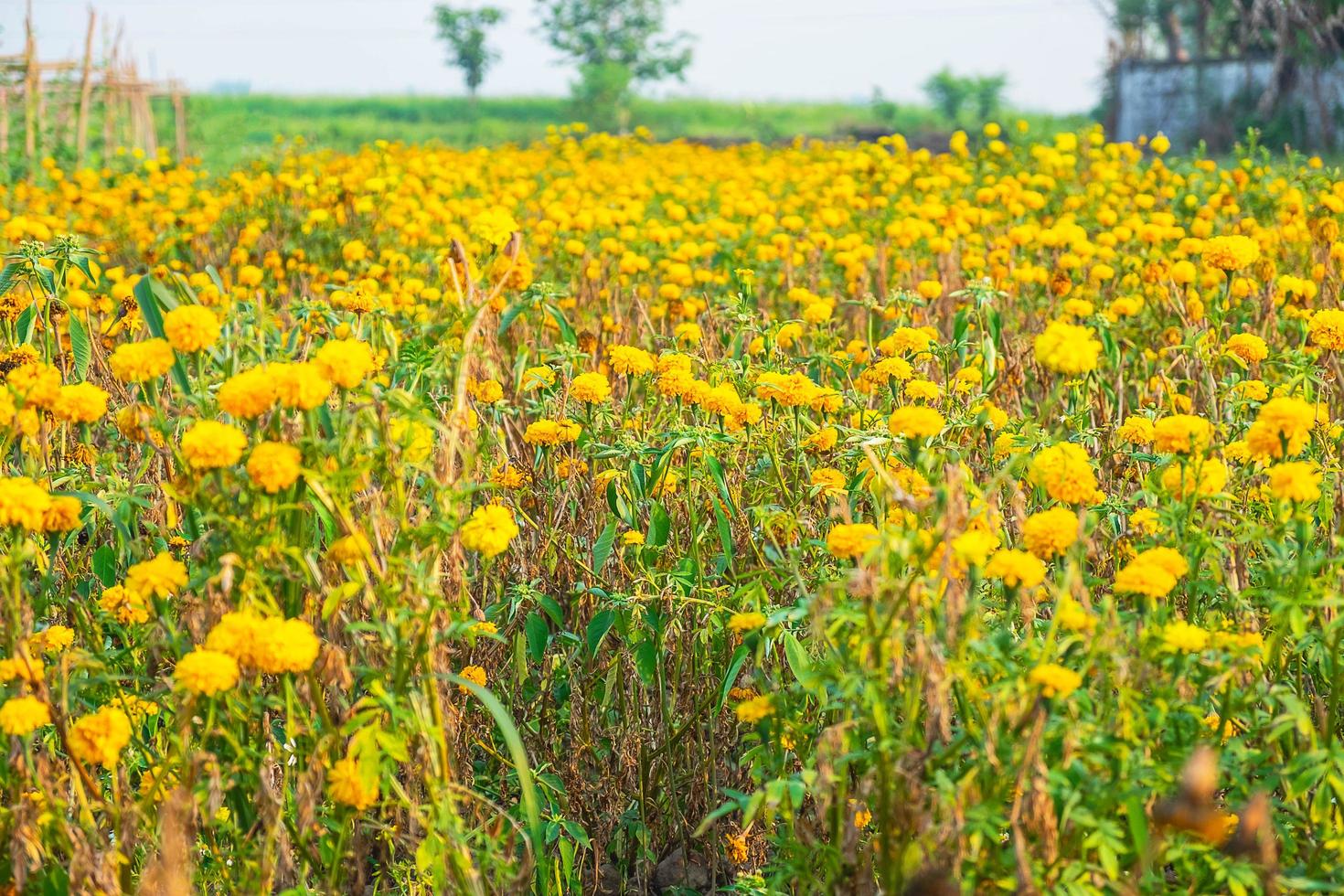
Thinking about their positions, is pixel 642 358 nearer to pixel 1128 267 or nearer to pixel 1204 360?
pixel 1204 360

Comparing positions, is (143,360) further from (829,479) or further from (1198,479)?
(1198,479)

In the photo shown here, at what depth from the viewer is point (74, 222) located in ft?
23.8

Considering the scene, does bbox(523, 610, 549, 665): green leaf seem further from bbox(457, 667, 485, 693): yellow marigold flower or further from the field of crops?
bbox(457, 667, 485, 693): yellow marigold flower

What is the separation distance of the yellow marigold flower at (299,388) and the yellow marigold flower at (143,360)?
33 cm

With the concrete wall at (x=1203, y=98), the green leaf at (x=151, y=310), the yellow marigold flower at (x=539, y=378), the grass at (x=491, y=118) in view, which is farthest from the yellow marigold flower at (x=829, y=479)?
the grass at (x=491, y=118)

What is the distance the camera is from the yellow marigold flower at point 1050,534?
1.83m

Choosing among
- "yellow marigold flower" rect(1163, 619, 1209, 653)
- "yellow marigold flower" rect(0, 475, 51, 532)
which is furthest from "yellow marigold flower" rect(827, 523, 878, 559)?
"yellow marigold flower" rect(0, 475, 51, 532)

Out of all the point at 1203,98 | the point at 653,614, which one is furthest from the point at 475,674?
the point at 1203,98

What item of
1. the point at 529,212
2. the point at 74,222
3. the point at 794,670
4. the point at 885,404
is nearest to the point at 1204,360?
the point at 885,404

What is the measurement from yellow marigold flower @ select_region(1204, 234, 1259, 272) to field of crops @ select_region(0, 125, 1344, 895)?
0.01 m

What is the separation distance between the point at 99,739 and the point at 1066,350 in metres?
1.63

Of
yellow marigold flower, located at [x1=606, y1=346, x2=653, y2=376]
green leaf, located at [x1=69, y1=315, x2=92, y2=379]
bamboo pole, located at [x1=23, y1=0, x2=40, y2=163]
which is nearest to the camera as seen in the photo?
green leaf, located at [x1=69, y1=315, x2=92, y2=379]

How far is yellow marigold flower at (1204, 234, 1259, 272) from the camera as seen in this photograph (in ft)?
11.2

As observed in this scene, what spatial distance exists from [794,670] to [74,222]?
6.65 metres
